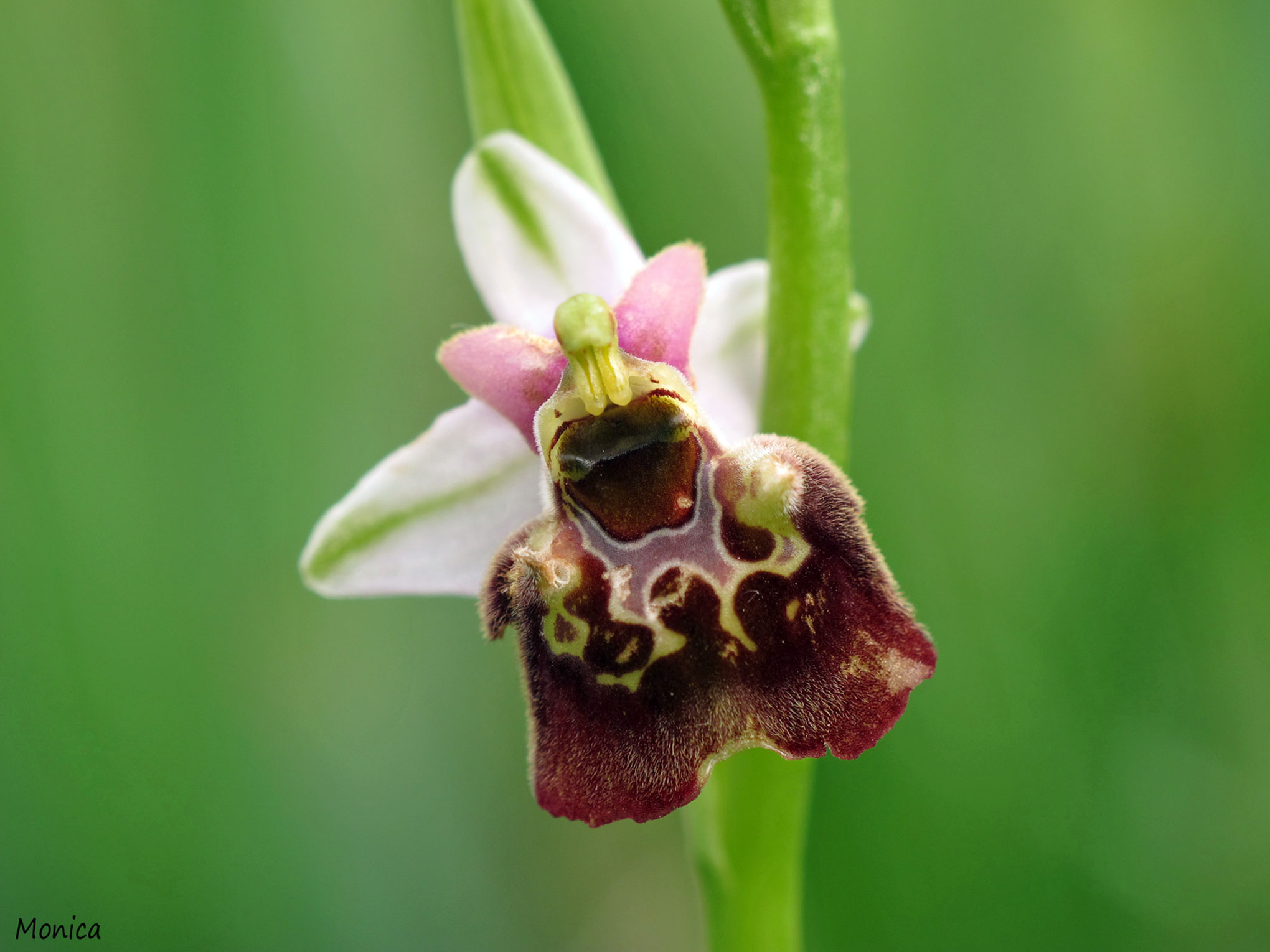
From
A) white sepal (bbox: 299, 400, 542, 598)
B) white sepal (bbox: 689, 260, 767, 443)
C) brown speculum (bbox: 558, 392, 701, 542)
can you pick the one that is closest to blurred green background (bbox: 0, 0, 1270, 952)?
white sepal (bbox: 689, 260, 767, 443)

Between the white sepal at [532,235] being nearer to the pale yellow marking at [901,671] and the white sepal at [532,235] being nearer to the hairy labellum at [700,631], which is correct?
the hairy labellum at [700,631]

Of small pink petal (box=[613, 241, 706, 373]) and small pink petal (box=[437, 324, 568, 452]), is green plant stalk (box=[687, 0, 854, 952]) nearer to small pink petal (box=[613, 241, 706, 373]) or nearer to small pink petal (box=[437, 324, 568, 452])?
small pink petal (box=[613, 241, 706, 373])

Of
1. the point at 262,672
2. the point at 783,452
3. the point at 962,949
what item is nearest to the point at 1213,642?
the point at 962,949

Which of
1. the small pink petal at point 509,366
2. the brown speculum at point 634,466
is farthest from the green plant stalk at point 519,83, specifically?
the brown speculum at point 634,466

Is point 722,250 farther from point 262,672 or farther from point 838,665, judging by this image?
point 838,665

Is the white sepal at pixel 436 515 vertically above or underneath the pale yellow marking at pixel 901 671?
above

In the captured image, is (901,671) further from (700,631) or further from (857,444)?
(857,444)
